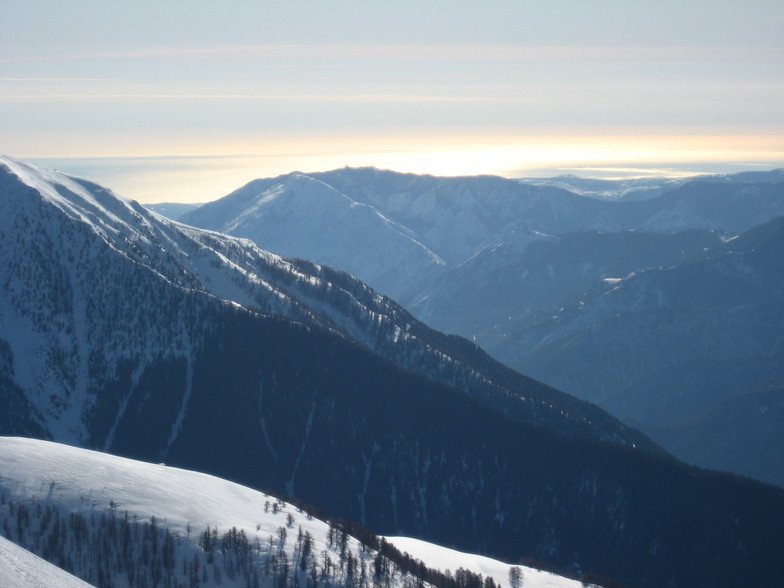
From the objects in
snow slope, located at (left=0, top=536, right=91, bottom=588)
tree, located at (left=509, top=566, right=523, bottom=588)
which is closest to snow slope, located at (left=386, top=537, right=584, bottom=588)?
tree, located at (left=509, top=566, right=523, bottom=588)

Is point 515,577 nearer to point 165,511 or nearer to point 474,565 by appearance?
point 474,565

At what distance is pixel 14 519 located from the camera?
126 m

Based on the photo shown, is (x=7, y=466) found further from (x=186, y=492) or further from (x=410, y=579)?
(x=410, y=579)

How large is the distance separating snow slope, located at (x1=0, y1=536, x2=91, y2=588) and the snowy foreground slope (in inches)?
1005

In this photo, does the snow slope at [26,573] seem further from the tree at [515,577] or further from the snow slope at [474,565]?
Result: the tree at [515,577]

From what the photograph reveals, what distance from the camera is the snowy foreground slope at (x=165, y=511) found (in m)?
127

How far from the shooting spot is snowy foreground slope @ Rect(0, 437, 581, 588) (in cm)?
12688

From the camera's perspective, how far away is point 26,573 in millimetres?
84688

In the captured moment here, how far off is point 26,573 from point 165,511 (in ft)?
169

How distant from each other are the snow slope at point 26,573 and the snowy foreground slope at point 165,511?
2553cm

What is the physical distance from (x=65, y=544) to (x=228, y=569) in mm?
19208

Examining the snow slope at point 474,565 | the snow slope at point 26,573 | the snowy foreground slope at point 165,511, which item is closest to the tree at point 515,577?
the snow slope at point 474,565

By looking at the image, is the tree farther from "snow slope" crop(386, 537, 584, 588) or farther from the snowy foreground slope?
the snowy foreground slope

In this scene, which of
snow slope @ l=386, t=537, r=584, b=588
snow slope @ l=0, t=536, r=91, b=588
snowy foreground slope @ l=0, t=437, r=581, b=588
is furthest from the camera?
snow slope @ l=386, t=537, r=584, b=588
